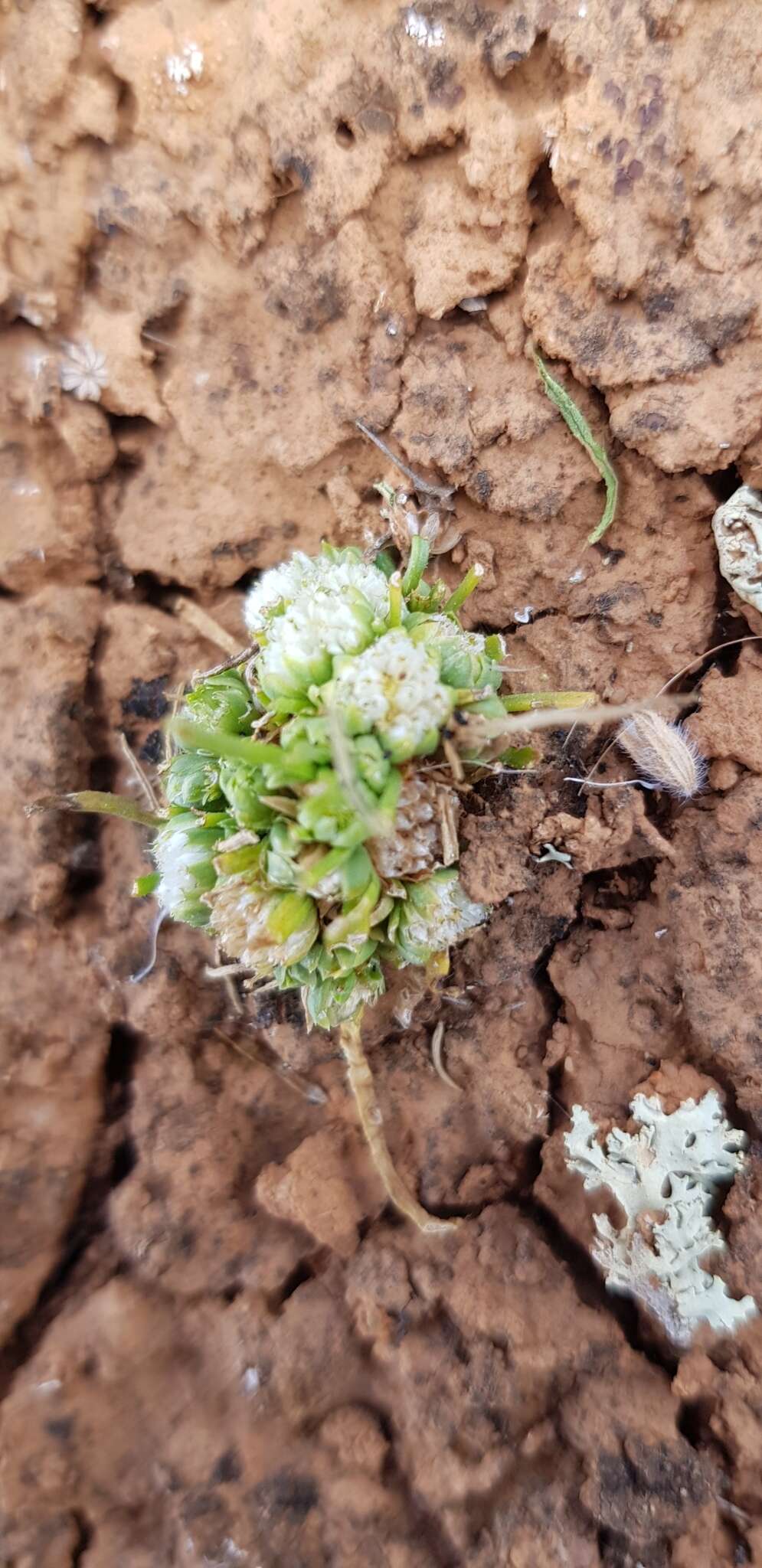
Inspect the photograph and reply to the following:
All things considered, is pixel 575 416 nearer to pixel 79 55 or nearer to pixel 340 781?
pixel 340 781

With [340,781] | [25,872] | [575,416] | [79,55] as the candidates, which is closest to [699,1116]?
[340,781]

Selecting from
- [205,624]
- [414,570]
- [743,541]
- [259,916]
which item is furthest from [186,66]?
[259,916]

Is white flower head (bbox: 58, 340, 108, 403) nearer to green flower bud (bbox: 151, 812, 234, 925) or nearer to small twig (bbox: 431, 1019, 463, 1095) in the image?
green flower bud (bbox: 151, 812, 234, 925)

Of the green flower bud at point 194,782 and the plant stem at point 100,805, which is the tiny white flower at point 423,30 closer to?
the green flower bud at point 194,782

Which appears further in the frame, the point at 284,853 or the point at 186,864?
the point at 186,864

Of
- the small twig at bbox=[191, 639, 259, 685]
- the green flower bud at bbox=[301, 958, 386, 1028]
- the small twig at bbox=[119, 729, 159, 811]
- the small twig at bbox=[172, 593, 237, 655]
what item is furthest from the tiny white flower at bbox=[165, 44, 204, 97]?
the green flower bud at bbox=[301, 958, 386, 1028]

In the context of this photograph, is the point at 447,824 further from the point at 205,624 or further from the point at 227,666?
the point at 205,624
